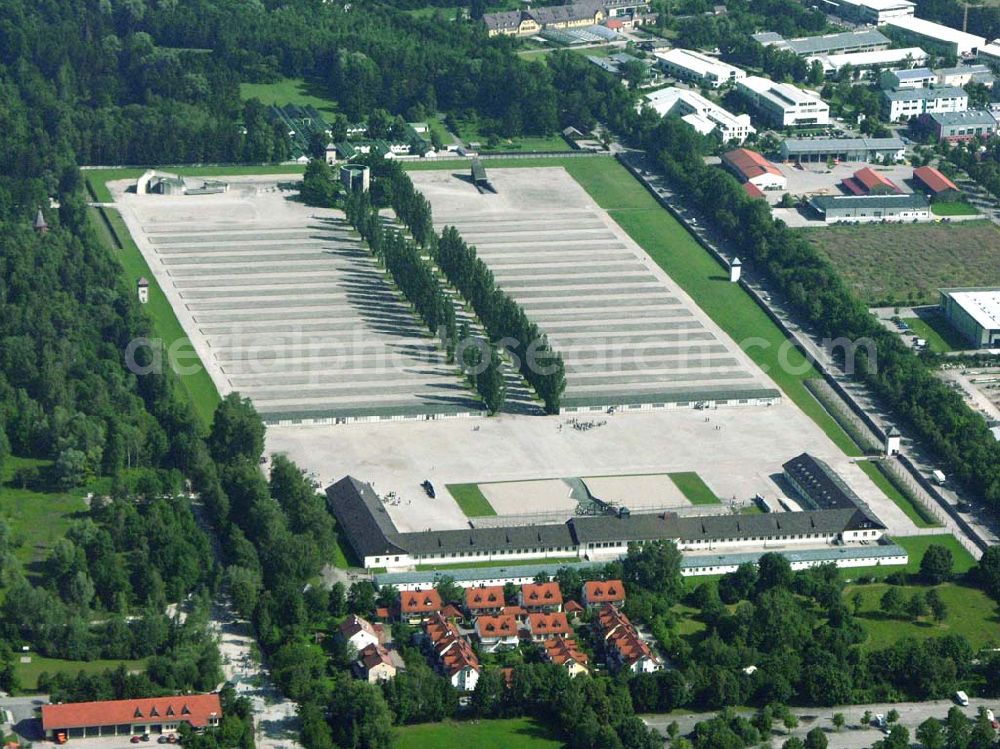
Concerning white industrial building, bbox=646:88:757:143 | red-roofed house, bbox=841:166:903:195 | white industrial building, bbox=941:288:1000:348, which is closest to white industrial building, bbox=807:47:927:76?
white industrial building, bbox=646:88:757:143

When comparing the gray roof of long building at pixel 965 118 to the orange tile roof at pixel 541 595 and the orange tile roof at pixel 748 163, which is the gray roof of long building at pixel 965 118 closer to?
the orange tile roof at pixel 748 163

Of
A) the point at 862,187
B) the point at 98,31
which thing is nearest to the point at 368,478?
the point at 862,187

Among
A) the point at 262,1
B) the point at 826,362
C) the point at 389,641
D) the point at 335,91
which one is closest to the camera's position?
the point at 389,641

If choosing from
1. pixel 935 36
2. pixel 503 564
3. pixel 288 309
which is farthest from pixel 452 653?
pixel 935 36

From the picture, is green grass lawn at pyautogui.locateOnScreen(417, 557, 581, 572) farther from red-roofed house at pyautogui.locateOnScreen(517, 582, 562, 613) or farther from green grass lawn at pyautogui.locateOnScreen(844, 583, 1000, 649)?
green grass lawn at pyautogui.locateOnScreen(844, 583, 1000, 649)

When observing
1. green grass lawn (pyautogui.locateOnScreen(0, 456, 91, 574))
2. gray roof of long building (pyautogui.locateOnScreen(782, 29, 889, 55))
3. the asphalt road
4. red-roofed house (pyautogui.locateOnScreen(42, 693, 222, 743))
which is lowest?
gray roof of long building (pyautogui.locateOnScreen(782, 29, 889, 55))

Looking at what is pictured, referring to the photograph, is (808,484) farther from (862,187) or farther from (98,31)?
(98,31)
